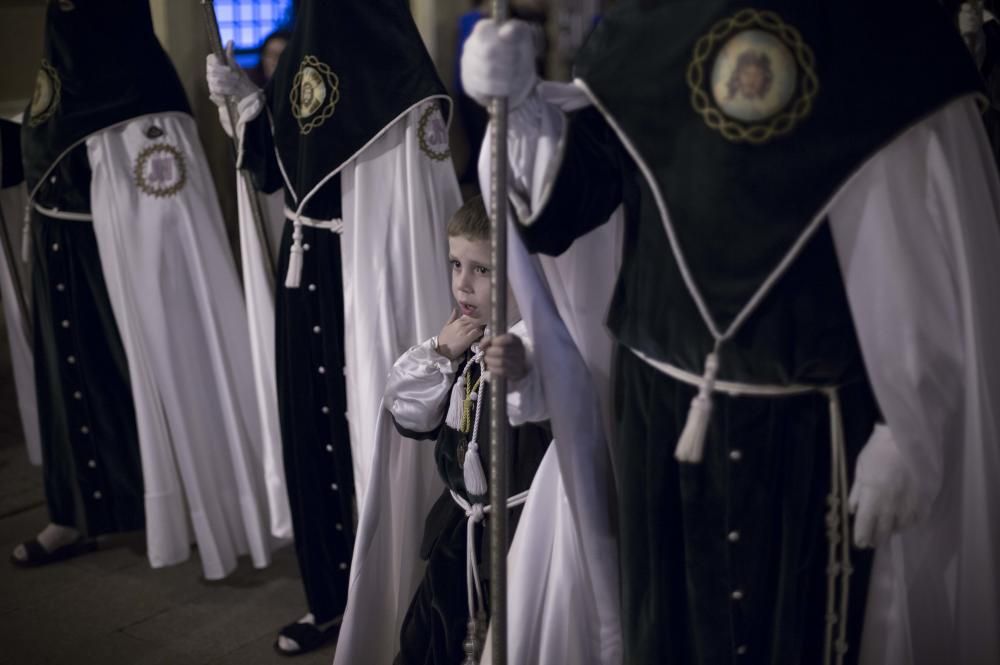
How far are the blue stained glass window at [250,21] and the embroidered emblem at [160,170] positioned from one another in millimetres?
1123

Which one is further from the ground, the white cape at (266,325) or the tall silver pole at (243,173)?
the tall silver pole at (243,173)

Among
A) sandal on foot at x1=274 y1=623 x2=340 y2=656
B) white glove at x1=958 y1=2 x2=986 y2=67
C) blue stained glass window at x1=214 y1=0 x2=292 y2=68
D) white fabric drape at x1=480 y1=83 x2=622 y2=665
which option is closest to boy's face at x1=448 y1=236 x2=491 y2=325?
white fabric drape at x1=480 y1=83 x2=622 y2=665

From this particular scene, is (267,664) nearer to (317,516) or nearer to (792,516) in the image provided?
(317,516)

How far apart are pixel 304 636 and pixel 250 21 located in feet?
8.28

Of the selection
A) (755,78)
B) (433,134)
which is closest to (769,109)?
(755,78)

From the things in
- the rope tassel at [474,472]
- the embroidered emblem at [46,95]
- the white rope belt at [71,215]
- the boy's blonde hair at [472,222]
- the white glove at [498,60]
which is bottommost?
the rope tassel at [474,472]

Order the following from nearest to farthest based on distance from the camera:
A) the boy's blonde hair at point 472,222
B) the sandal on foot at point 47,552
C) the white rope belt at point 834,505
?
the white rope belt at point 834,505 < the boy's blonde hair at point 472,222 < the sandal on foot at point 47,552

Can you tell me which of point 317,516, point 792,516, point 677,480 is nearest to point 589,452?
point 677,480

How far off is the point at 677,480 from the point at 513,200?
568 millimetres

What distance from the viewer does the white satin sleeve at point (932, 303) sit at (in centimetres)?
168

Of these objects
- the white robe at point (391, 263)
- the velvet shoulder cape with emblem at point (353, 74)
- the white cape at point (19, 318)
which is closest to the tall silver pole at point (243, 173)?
the velvet shoulder cape with emblem at point (353, 74)

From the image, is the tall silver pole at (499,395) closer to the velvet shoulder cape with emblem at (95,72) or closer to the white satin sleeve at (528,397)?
the white satin sleeve at (528,397)

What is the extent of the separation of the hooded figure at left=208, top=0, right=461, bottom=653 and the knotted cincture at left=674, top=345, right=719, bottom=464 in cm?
93

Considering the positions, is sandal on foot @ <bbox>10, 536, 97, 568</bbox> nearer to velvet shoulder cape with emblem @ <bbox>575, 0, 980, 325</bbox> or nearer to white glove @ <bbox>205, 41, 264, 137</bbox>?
white glove @ <bbox>205, 41, 264, 137</bbox>
